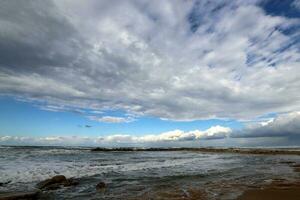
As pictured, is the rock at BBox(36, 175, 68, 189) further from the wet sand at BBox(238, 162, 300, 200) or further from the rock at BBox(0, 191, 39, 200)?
the wet sand at BBox(238, 162, 300, 200)

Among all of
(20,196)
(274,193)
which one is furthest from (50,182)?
(274,193)

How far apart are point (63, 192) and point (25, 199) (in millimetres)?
2925

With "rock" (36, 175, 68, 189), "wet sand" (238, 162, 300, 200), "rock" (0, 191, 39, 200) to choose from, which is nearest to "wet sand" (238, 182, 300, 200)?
"wet sand" (238, 162, 300, 200)

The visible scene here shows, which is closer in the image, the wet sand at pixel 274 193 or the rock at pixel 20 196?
the rock at pixel 20 196

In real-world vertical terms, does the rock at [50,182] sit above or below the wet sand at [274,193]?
above

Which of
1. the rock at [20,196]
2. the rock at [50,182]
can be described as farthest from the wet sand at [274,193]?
the rock at [50,182]

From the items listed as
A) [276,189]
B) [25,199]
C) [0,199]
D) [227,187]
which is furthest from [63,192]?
[276,189]

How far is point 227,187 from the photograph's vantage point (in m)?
15.9

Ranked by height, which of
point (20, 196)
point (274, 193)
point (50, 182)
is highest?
point (50, 182)

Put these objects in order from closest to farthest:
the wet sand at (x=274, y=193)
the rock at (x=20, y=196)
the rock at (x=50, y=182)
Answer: the rock at (x=20, y=196), the wet sand at (x=274, y=193), the rock at (x=50, y=182)

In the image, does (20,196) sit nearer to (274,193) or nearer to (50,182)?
(50,182)

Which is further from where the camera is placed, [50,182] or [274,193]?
[50,182]

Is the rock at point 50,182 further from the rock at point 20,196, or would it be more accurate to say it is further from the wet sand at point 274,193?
the wet sand at point 274,193

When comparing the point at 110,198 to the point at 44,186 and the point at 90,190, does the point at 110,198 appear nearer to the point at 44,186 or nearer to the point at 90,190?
the point at 90,190
